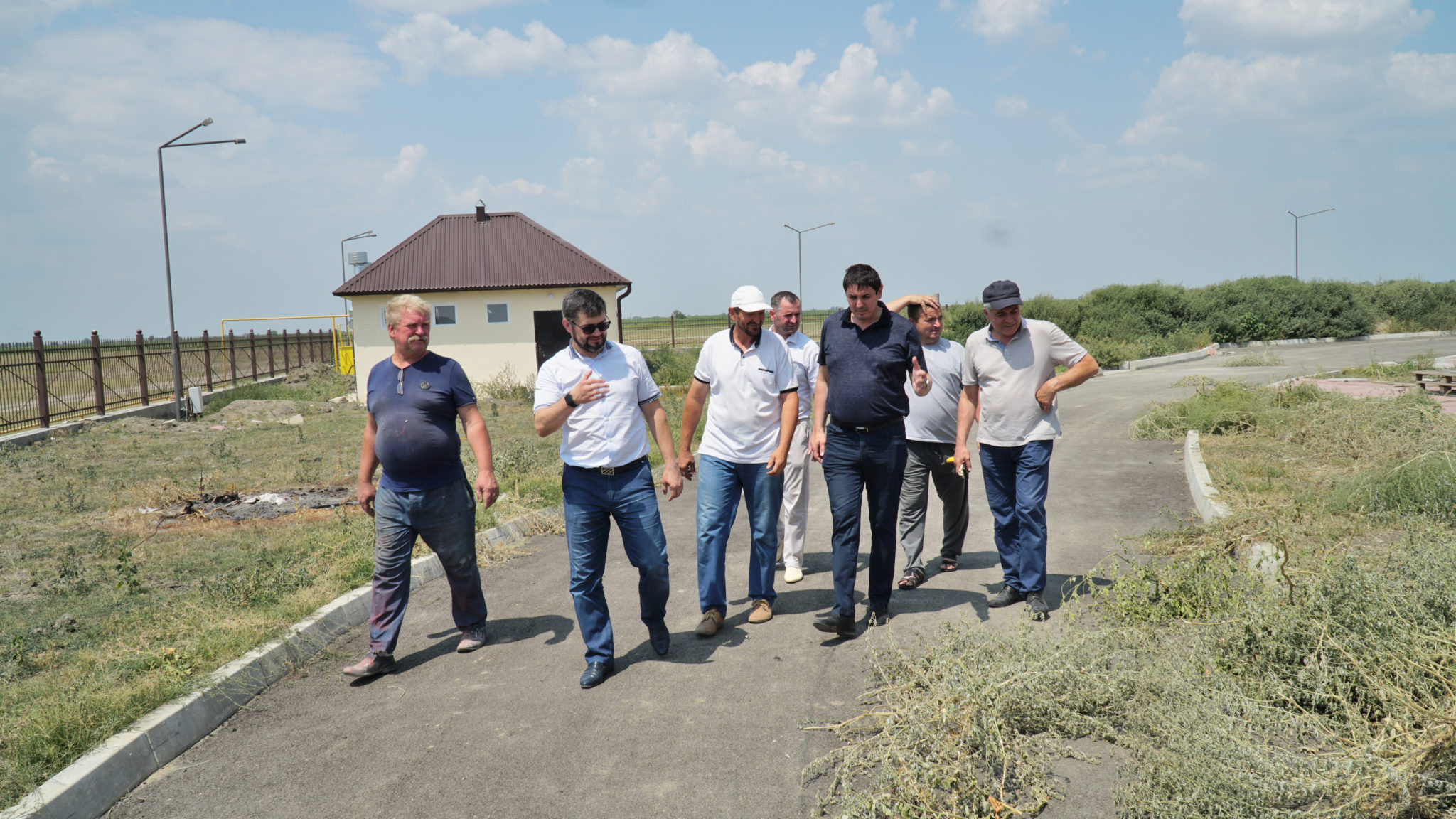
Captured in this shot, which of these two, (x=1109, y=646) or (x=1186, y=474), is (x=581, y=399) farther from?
(x=1186, y=474)

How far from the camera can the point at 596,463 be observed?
4988 mm

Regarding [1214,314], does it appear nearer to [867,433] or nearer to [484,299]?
[484,299]

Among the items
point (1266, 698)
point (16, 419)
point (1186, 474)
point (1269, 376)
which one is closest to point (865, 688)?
point (1266, 698)

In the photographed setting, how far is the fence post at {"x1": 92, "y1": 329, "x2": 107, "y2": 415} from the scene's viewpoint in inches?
810

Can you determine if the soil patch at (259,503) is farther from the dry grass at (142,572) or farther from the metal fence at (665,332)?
the metal fence at (665,332)

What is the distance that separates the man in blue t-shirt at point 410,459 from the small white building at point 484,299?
819 inches

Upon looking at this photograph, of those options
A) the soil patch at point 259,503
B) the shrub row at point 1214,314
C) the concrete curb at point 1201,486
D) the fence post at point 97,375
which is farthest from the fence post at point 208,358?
the concrete curb at point 1201,486

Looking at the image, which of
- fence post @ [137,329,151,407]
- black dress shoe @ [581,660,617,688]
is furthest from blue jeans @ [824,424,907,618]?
fence post @ [137,329,151,407]

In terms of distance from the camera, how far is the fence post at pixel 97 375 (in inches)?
810

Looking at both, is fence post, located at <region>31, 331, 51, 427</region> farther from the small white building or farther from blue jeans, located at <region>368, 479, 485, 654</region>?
blue jeans, located at <region>368, 479, 485, 654</region>

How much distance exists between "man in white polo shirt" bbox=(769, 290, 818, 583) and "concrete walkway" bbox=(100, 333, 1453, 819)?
9.9 inches

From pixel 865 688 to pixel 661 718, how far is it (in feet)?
3.31

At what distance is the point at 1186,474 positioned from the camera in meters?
10.2

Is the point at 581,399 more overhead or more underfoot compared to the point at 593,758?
more overhead
